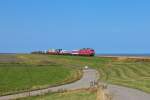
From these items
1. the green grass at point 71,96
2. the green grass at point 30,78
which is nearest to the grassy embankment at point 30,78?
the green grass at point 30,78

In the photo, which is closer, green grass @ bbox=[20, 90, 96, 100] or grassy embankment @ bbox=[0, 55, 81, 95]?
green grass @ bbox=[20, 90, 96, 100]

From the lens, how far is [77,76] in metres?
62.7

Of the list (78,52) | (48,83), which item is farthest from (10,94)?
(78,52)

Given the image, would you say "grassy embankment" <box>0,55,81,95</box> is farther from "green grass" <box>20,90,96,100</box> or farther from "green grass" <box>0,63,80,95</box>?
"green grass" <box>20,90,96,100</box>

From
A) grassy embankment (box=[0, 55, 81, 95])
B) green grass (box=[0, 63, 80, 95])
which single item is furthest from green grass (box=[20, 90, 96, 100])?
green grass (box=[0, 63, 80, 95])

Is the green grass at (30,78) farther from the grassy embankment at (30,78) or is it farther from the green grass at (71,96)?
the green grass at (71,96)

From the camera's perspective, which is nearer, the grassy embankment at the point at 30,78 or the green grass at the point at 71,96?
the green grass at the point at 71,96

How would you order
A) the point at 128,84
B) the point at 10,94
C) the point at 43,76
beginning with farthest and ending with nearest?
the point at 43,76 < the point at 128,84 < the point at 10,94

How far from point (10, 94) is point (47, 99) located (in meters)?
6.75

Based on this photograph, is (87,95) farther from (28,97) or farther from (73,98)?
(28,97)

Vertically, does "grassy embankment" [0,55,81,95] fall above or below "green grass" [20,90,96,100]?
above

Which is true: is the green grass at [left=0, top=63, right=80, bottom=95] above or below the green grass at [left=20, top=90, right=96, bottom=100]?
above

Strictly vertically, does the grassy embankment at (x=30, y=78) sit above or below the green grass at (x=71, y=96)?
above

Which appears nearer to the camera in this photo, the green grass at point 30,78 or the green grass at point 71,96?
the green grass at point 71,96
